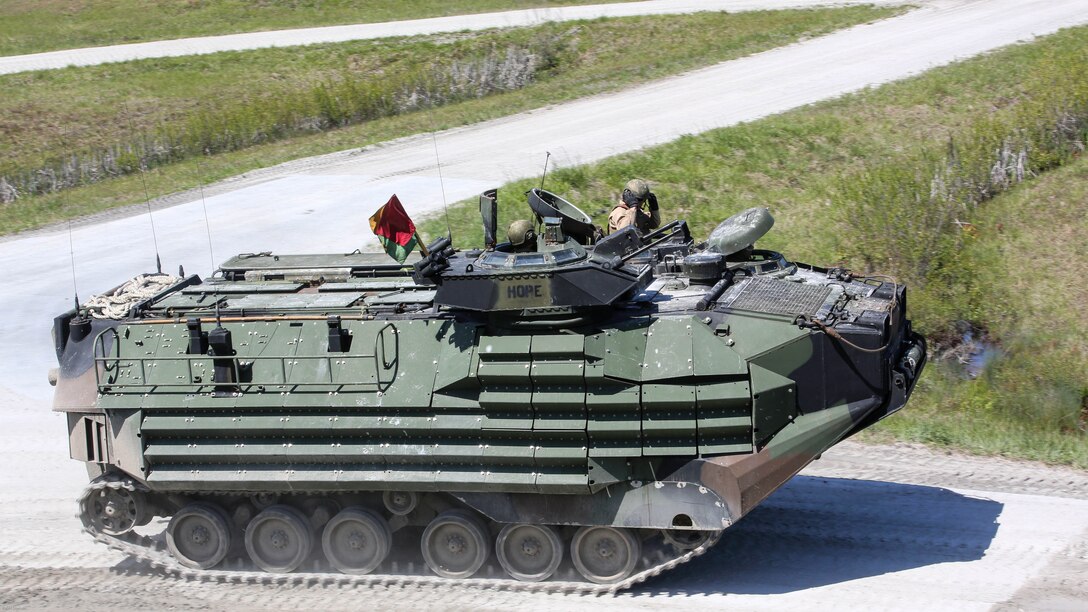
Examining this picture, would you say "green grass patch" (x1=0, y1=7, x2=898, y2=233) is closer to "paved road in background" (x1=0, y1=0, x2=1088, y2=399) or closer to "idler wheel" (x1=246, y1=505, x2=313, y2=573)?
"paved road in background" (x1=0, y1=0, x2=1088, y2=399)

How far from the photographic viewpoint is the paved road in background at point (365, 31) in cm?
3672

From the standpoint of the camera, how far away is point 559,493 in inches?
440

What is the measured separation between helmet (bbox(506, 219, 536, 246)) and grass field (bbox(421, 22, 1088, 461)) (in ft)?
20.3

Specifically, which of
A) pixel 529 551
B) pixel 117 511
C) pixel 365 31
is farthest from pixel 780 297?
pixel 365 31

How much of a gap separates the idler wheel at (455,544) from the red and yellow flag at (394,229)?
262 cm

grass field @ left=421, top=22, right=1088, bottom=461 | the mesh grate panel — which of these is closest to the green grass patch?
grass field @ left=421, top=22, right=1088, bottom=461

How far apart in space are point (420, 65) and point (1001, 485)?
79.1 feet

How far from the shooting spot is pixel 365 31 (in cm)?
3891

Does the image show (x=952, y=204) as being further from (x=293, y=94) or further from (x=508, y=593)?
(x=293, y=94)

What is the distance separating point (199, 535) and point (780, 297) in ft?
21.1

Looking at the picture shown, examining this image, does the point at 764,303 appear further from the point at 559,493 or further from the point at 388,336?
the point at 388,336

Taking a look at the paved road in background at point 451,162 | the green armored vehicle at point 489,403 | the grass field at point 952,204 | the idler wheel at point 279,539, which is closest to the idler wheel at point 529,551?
the green armored vehicle at point 489,403

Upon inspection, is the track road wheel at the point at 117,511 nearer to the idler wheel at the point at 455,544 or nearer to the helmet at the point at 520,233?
the idler wheel at the point at 455,544

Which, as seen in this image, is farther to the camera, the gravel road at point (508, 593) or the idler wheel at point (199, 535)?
the idler wheel at point (199, 535)
